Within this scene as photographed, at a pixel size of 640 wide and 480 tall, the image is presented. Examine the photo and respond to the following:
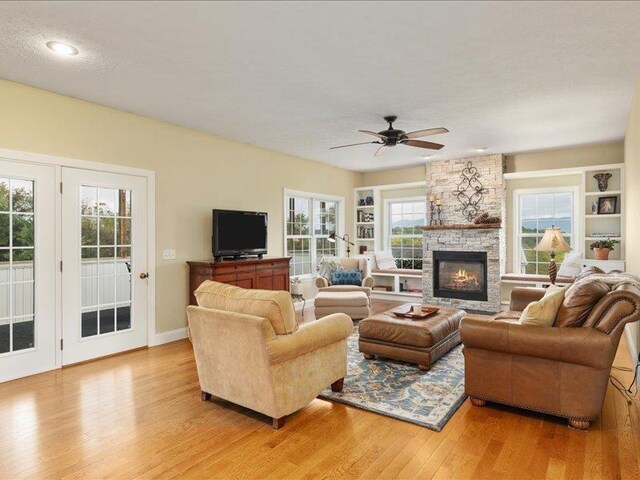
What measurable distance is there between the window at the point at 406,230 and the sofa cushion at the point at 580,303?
5.48m

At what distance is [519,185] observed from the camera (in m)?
7.12

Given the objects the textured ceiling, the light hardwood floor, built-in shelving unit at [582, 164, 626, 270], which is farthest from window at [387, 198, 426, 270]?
the light hardwood floor

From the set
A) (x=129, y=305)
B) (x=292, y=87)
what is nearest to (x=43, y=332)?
(x=129, y=305)

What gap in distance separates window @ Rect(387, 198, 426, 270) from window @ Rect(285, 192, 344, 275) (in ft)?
3.97

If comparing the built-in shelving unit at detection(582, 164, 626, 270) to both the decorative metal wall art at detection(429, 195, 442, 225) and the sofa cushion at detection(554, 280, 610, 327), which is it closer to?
the decorative metal wall art at detection(429, 195, 442, 225)

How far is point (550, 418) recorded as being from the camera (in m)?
2.87

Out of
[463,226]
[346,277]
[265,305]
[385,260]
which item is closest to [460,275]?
[463,226]

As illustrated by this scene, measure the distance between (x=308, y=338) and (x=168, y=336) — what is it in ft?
9.46

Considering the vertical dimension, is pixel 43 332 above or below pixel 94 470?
above

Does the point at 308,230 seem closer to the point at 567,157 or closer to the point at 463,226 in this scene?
the point at 463,226

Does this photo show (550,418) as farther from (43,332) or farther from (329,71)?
(43,332)

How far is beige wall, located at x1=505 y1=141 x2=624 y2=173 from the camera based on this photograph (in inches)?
242

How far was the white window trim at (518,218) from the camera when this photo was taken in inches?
261

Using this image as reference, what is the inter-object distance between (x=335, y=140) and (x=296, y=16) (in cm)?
333
